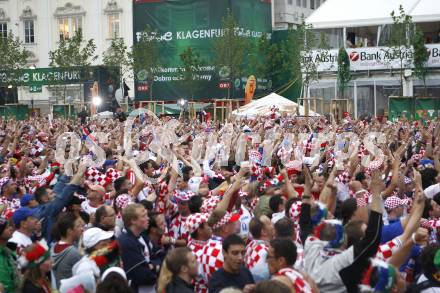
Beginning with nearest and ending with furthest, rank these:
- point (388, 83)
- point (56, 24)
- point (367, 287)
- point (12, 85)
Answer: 1. point (367, 287)
2. point (388, 83)
3. point (12, 85)
4. point (56, 24)

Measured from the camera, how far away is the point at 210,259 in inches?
323

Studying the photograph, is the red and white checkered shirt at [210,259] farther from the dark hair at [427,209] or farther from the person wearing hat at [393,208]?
the dark hair at [427,209]

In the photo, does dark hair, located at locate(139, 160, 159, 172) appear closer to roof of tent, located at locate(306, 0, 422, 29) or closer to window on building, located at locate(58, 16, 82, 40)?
roof of tent, located at locate(306, 0, 422, 29)

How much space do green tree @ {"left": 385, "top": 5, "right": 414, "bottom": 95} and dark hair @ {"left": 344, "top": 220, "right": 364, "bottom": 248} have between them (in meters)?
40.0

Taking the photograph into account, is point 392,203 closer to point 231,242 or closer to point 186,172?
point 231,242

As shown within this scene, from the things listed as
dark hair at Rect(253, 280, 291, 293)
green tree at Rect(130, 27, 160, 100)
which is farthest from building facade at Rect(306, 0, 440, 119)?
dark hair at Rect(253, 280, 291, 293)

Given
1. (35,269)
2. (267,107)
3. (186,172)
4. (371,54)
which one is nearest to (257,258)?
(35,269)

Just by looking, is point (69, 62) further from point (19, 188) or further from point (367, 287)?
point (367, 287)

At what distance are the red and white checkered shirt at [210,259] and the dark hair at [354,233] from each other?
1.10m

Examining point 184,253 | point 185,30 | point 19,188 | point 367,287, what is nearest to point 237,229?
point 184,253

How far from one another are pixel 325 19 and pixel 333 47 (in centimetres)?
173

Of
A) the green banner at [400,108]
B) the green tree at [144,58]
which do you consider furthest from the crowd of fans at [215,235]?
the green tree at [144,58]

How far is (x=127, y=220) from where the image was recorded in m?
8.62

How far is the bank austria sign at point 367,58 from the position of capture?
162 feet
